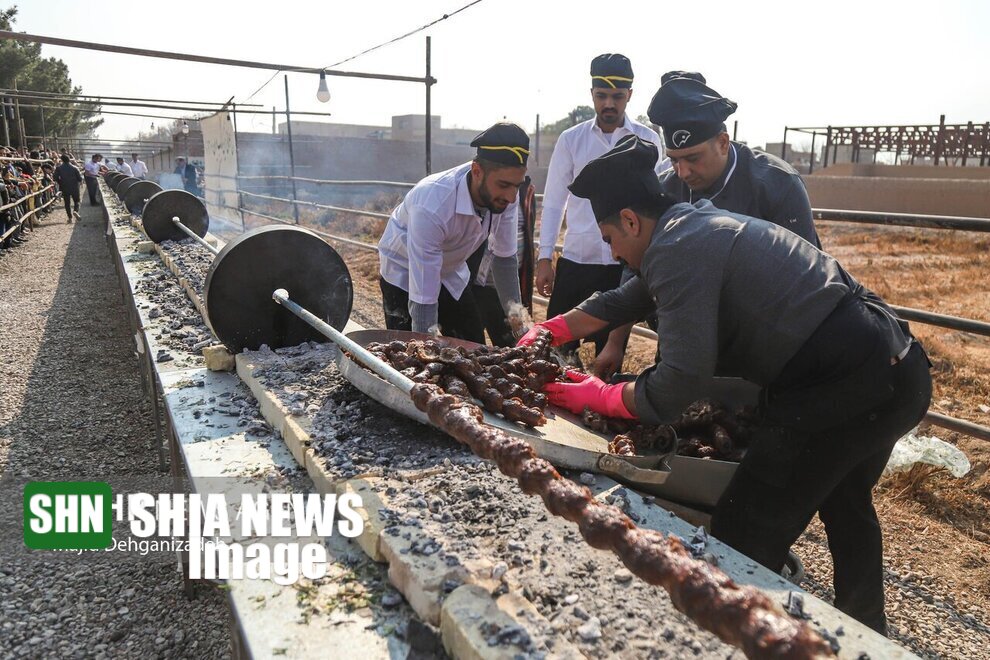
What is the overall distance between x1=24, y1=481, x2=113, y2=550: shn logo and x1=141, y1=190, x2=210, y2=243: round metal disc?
5.37 meters

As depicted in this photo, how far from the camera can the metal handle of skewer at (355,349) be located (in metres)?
2.24

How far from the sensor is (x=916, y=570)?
3174 millimetres

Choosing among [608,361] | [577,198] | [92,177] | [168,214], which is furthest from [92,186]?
[608,361]

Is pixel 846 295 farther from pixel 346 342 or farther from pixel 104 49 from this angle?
pixel 104 49

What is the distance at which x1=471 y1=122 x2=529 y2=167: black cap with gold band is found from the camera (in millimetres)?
3346

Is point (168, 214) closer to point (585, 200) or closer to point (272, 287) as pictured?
point (272, 287)

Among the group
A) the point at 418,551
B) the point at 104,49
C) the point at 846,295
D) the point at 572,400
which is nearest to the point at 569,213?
the point at 572,400

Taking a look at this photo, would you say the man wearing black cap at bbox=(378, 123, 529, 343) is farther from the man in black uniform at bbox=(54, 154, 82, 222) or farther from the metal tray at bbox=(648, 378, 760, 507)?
the man in black uniform at bbox=(54, 154, 82, 222)

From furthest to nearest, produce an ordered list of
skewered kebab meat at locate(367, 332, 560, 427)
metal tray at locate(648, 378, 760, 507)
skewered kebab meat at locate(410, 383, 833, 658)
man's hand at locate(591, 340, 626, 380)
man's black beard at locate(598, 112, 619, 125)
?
man's black beard at locate(598, 112, 619, 125)
man's hand at locate(591, 340, 626, 380)
skewered kebab meat at locate(367, 332, 560, 427)
metal tray at locate(648, 378, 760, 507)
skewered kebab meat at locate(410, 383, 833, 658)

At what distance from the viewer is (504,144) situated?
3.35m

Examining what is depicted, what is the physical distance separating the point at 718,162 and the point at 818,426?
1372mm

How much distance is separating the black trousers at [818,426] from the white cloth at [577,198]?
88.8 inches

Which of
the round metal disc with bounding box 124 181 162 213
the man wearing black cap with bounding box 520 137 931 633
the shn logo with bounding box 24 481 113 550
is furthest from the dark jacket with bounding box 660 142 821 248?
the round metal disc with bounding box 124 181 162 213

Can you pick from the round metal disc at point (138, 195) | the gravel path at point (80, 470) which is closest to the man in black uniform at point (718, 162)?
the gravel path at point (80, 470)
